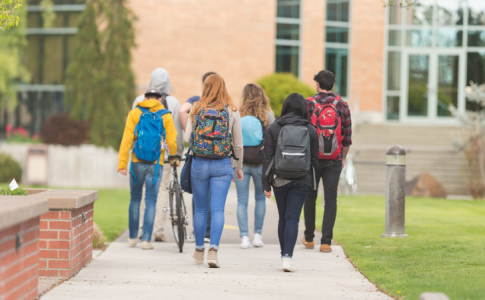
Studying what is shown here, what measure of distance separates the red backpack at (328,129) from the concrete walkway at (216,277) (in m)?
1.15

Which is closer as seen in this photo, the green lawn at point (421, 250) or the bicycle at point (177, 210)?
the green lawn at point (421, 250)

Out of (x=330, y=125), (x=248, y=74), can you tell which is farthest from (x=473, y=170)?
(x=330, y=125)

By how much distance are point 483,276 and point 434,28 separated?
25551 millimetres

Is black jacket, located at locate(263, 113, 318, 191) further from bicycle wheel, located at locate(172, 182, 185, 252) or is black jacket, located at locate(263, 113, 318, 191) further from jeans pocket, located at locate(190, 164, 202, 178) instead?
bicycle wheel, located at locate(172, 182, 185, 252)

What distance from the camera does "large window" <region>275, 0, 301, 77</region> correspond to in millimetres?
30594

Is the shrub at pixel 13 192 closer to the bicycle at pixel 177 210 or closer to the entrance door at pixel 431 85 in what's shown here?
the bicycle at pixel 177 210

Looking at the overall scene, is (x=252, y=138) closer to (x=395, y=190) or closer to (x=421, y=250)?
(x=395, y=190)

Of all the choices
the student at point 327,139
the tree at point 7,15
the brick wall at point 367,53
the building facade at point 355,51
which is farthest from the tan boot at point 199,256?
the brick wall at point 367,53

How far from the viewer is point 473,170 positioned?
20.8m

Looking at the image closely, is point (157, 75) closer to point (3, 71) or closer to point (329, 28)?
point (3, 71)

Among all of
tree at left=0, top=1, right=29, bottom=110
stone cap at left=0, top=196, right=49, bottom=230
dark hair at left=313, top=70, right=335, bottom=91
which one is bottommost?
stone cap at left=0, top=196, right=49, bottom=230

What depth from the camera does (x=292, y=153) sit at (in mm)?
7680

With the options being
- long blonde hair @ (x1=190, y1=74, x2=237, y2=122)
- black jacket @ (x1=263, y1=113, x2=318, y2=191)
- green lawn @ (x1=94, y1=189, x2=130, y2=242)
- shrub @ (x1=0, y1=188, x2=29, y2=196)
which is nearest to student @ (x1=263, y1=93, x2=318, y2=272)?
black jacket @ (x1=263, y1=113, x2=318, y2=191)

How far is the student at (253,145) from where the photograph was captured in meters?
9.45
